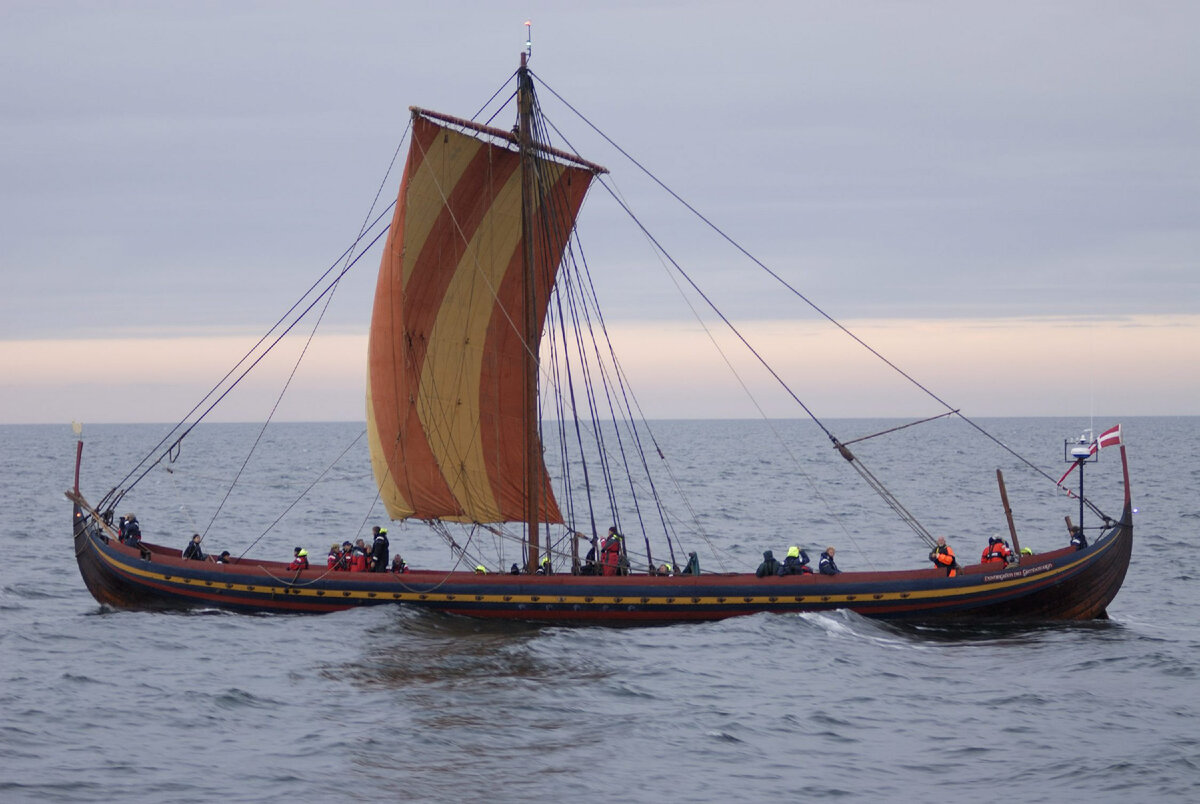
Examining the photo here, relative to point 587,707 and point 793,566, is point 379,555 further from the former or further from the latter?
point 587,707

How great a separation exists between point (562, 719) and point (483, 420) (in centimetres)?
1316

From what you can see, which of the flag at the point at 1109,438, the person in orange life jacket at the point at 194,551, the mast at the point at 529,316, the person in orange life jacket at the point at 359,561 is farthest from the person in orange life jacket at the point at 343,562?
the flag at the point at 1109,438

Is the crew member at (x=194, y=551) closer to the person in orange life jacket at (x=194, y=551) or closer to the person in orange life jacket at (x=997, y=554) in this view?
the person in orange life jacket at (x=194, y=551)

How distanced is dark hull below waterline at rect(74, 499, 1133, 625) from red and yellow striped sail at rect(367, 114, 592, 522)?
2.95 m

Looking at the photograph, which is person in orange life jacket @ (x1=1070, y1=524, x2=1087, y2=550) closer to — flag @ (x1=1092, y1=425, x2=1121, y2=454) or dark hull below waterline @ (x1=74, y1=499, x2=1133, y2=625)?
dark hull below waterline @ (x1=74, y1=499, x2=1133, y2=625)

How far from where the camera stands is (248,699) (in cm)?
2750

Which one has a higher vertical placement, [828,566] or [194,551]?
[828,566]

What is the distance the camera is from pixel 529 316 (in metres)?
37.4

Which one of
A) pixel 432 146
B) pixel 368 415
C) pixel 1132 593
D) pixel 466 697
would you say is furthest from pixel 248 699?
pixel 1132 593

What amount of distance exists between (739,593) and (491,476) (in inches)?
302

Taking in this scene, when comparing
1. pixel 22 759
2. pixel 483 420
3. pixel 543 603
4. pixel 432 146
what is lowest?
pixel 22 759

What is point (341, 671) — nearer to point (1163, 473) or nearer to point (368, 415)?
point (368, 415)

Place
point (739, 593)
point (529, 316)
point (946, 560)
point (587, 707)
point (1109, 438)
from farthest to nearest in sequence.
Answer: point (529, 316), point (1109, 438), point (739, 593), point (946, 560), point (587, 707)

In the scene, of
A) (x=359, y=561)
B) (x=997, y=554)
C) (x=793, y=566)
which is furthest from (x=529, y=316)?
(x=997, y=554)
